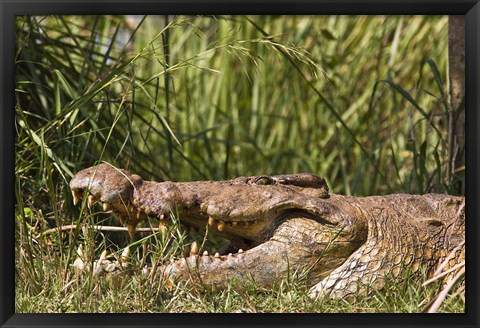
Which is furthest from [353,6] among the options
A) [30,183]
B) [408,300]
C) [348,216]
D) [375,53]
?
[375,53]

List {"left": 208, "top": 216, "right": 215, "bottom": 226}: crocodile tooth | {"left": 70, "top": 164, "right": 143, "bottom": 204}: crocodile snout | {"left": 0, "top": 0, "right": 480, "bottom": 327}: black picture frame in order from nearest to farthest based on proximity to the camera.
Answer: {"left": 0, "top": 0, "right": 480, "bottom": 327}: black picture frame
{"left": 70, "top": 164, "right": 143, "bottom": 204}: crocodile snout
{"left": 208, "top": 216, "right": 215, "bottom": 226}: crocodile tooth

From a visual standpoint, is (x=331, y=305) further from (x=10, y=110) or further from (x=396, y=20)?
(x=396, y=20)

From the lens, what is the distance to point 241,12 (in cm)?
387

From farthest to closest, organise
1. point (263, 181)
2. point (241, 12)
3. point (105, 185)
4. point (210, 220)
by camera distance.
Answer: point (263, 181) → point (210, 220) → point (105, 185) → point (241, 12)

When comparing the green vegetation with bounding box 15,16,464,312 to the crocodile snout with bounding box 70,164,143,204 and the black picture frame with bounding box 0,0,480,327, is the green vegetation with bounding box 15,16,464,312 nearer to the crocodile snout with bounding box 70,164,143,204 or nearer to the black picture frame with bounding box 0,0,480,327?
the crocodile snout with bounding box 70,164,143,204

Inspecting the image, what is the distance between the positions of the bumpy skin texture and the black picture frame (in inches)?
13.0

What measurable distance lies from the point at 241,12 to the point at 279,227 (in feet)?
3.14

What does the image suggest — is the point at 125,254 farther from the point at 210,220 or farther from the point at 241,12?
the point at 241,12

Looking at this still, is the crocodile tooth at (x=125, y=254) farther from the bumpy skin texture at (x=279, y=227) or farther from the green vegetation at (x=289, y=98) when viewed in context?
the green vegetation at (x=289, y=98)

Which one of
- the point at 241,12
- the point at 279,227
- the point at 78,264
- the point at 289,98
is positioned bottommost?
the point at 78,264

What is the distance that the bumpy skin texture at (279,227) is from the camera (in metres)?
4.10

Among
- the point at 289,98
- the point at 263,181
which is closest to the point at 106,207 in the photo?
the point at 263,181

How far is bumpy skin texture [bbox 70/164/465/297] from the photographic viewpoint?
4102 millimetres

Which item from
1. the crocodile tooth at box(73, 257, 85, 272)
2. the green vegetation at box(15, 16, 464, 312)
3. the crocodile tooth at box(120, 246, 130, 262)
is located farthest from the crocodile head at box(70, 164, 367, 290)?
the green vegetation at box(15, 16, 464, 312)
